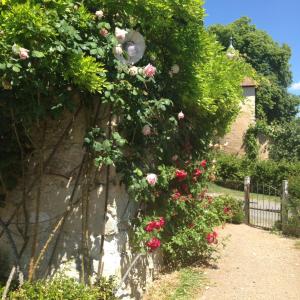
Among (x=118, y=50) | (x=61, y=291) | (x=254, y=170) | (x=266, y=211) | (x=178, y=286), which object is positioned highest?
(x=118, y=50)

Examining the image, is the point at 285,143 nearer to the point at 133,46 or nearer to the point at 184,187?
the point at 184,187

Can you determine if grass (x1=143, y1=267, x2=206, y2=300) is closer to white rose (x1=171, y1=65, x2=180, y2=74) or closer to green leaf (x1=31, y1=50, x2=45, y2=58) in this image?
white rose (x1=171, y1=65, x2=180, y2=74)

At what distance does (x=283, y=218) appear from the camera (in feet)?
32.8

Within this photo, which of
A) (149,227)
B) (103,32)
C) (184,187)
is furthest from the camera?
(184,187)

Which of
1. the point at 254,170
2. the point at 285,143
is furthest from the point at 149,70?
the point at 285,143

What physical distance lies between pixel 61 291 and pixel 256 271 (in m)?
3.61

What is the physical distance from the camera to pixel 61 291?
369cm

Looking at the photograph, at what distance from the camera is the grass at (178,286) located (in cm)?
495

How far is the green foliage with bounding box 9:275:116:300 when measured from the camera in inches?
141

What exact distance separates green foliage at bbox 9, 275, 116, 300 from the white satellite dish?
6.88 ft

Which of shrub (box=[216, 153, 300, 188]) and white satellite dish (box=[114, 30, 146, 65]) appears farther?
shrub (box=[216, 153, 300, 188])

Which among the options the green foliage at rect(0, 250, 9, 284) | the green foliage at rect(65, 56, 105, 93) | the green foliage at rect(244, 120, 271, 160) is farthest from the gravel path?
the green foliage at rect(244, 120, 271, 160)

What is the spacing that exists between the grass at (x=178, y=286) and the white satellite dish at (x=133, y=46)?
2.76 metres

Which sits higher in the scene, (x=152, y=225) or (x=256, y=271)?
(x=152, y=225)
